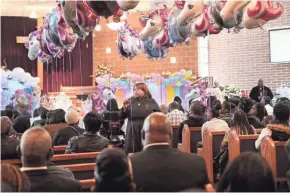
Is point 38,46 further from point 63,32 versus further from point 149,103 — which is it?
point 149,103

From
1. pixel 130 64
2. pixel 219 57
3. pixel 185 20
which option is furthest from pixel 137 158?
pixel 130 64

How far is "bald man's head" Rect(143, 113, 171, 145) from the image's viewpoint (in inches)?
109

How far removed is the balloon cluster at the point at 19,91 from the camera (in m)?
8.40

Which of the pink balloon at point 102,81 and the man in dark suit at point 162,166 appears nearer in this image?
the man in dark suit at point 162,166

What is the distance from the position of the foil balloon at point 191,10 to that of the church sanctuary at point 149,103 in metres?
0.01

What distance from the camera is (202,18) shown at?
5.59 m

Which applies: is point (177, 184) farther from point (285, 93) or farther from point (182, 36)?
point (285, 93)

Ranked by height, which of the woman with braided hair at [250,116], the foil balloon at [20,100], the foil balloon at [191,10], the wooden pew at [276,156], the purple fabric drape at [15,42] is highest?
the purple fabric drape at [15,42]

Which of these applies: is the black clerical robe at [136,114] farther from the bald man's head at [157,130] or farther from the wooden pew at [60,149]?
the bald man's head at [157,130]

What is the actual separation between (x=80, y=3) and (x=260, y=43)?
308 inches

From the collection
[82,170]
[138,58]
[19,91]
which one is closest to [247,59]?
[138,58]

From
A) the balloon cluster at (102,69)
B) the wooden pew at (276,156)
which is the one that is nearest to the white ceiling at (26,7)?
the balloon cluster at (102,69)

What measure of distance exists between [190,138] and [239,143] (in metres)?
1.31

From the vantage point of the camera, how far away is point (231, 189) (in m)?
2.41
